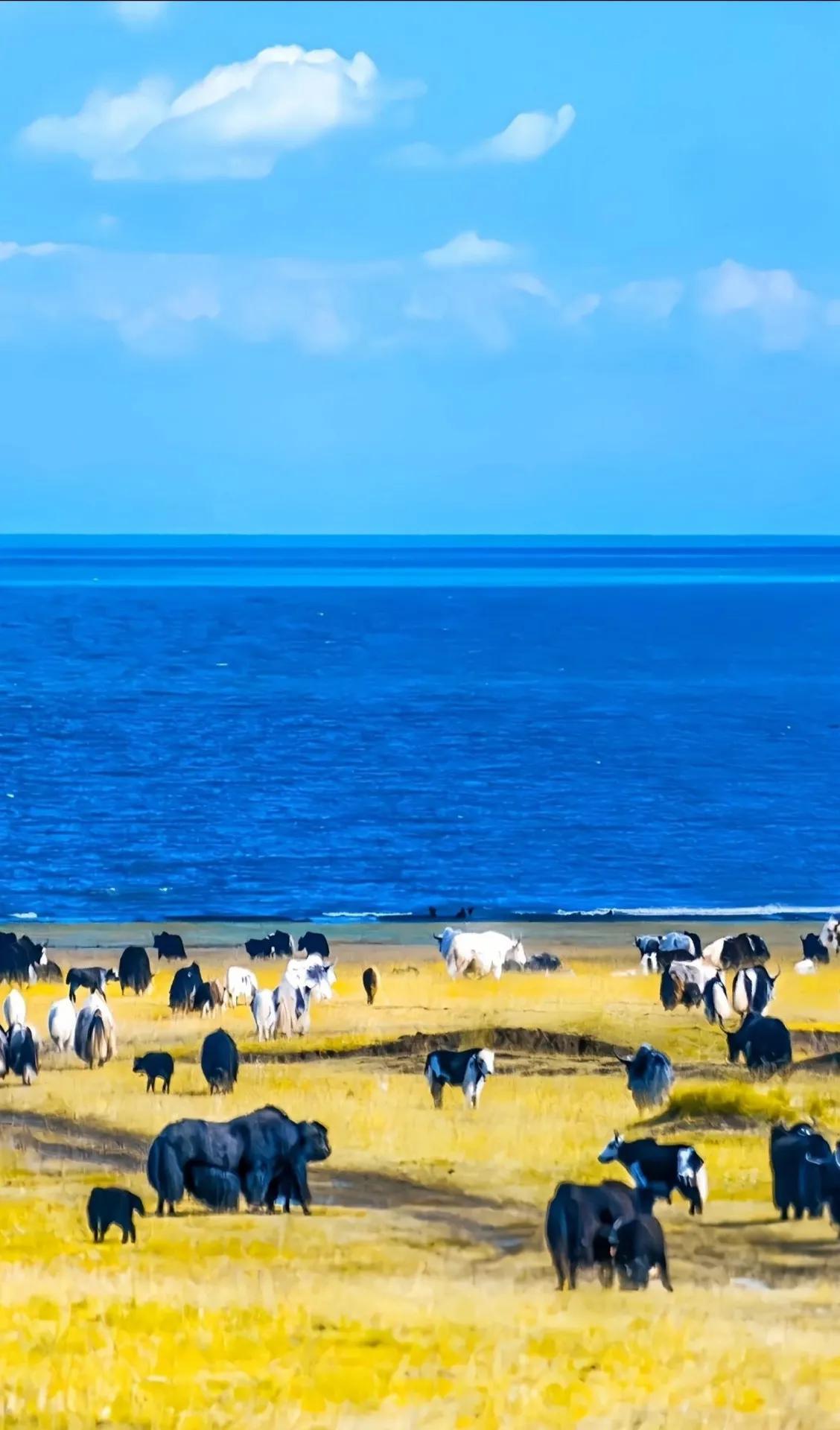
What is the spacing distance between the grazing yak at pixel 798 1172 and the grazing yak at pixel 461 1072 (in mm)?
6687

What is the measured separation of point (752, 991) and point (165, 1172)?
16596mm

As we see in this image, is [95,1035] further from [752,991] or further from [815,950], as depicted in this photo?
[815,950]

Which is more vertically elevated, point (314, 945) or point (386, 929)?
point (386, 929)

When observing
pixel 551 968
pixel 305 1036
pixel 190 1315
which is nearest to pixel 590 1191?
pixel 190 1315

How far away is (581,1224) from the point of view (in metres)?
18.9

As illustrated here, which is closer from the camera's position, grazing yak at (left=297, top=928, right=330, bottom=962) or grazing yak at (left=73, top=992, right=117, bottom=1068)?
grazing yak at (left=73, top=992, right=117, bottom=1068)

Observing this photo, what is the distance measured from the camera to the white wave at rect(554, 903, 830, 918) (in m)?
56.8

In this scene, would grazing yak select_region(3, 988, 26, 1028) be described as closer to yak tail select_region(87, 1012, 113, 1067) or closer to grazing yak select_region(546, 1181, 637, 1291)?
yak tail select_region(87, 1012, 113, 1067)

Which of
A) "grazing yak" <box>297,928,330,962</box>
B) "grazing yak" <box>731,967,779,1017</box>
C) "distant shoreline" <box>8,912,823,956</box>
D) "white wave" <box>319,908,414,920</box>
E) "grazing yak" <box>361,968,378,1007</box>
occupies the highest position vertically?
"white wave" <box>319,908,414,920</box>

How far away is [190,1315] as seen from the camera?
17.7m

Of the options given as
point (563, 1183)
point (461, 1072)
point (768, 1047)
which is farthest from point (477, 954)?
point (563, 1183)

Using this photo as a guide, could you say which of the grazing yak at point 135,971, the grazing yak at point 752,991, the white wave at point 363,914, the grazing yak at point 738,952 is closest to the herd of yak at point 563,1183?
the grazing yak at point 752,991

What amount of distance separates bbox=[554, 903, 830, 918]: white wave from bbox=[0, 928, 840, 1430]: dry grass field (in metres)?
24.4

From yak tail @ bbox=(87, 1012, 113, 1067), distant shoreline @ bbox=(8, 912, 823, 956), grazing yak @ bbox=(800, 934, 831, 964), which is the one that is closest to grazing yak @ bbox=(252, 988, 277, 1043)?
yak tail @ bbox=(87, 1012, 113, 1067)
